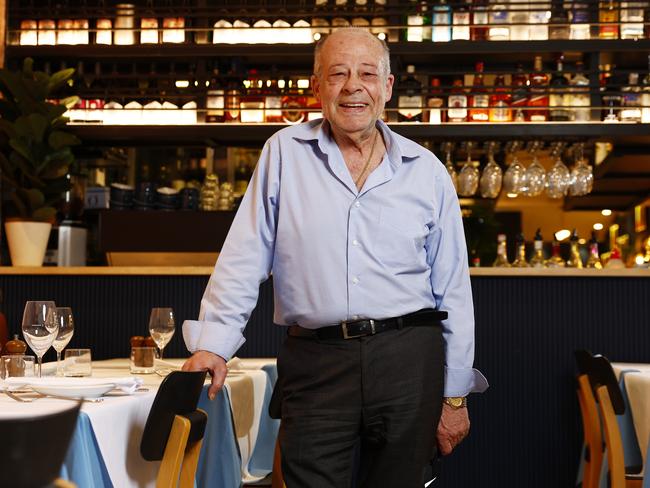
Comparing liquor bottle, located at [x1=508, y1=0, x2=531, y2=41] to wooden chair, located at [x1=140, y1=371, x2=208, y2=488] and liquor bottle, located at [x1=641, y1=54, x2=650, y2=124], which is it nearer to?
liquor bottle, located at [x1=641, y1=54, x2=650, y2=124]

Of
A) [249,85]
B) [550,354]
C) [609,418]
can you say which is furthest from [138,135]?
[609,418]

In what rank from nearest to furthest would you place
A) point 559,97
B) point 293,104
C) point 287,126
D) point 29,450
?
1. point 29,450
2. point 287,126
3. point 559,97
4. point 293,104

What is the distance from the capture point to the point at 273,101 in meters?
6.20

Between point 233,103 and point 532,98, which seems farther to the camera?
point 233,103

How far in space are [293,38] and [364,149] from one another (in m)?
3.84

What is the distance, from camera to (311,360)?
87.5 inches

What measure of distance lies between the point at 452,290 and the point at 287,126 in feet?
8.49

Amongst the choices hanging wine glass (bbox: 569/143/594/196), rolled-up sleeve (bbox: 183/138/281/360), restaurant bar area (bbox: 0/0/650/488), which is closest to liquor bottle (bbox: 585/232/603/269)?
restaurant bar area (bbox: 0/0/650/488)

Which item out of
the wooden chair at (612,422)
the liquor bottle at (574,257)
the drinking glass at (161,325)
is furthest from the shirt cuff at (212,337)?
the liquor bottle at (574,257)

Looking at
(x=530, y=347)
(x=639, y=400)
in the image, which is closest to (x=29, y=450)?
(x=639, y=400)

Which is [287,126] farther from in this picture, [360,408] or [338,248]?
[360,408]

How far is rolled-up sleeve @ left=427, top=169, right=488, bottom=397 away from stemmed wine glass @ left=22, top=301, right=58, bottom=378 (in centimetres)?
102

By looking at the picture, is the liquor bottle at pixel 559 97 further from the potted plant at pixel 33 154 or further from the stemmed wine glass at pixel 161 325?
the stemmed wine glass at pixel 161 325

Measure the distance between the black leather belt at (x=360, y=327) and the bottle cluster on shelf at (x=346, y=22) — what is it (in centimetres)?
372
